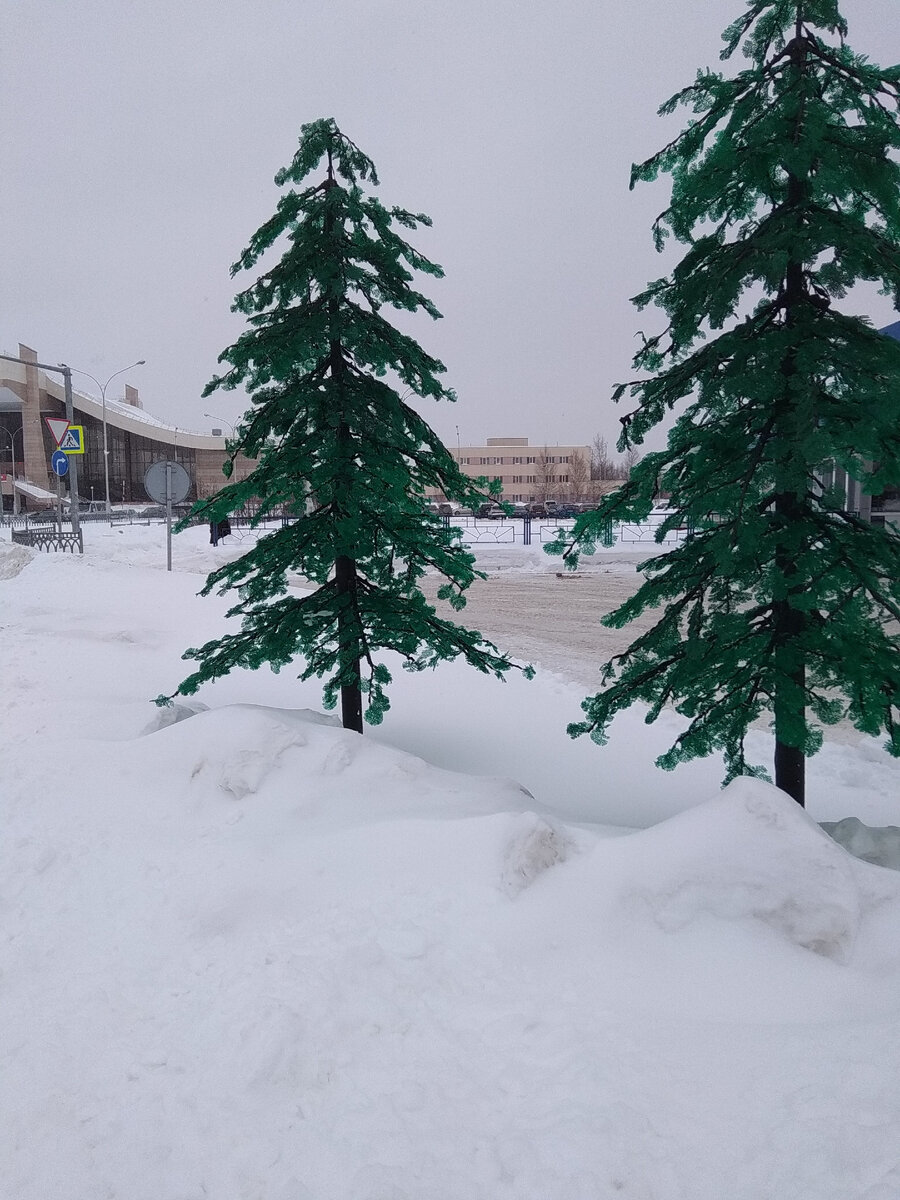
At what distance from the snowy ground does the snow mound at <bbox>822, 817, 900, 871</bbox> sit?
0.22ft

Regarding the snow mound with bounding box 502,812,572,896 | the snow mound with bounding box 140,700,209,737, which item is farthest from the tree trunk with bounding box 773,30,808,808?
the snow mound with bounding box 140,700,209,737

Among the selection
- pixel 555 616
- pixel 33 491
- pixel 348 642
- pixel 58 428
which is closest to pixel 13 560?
pixel 58 428

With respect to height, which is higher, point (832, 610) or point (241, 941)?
point (832, 610)

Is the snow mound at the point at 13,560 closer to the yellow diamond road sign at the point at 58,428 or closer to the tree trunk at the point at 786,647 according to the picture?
the yellow diamond road sign at the point at 58,428

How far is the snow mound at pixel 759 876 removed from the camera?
3.58 metres

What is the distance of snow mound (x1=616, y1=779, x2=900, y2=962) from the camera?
358cm

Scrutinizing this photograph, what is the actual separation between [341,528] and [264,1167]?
4.47m

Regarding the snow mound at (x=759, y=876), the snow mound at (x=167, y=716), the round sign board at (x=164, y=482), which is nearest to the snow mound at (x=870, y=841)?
the snow mound at (x=759, y=876)

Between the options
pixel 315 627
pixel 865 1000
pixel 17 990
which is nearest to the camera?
pixel 865 1000

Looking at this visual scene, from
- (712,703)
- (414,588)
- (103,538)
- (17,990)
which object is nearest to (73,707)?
(414,588)

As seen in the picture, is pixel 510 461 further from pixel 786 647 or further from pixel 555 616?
pixel 786 647

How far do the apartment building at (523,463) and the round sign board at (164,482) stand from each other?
9118cm

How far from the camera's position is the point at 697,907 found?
372 cm

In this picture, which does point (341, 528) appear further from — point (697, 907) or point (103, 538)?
point (103, 538)
